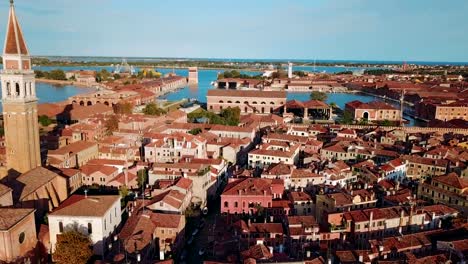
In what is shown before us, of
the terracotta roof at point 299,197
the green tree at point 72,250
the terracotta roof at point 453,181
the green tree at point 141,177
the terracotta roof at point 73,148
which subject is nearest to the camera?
the green tree at point 72,250

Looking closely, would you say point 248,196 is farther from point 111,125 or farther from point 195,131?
point 111,125

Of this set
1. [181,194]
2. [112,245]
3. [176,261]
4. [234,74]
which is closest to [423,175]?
[181,194]

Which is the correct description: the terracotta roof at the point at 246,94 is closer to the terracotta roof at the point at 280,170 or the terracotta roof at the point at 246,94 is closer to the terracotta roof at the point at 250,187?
the terracotta roof at the point at 280,170

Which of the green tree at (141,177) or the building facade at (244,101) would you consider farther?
the building facade at (244,101)

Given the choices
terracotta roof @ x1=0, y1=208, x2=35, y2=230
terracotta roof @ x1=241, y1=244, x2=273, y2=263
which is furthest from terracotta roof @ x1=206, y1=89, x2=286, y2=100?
terracotta roof @ x1=241, y1=244, x2=273, y2=263

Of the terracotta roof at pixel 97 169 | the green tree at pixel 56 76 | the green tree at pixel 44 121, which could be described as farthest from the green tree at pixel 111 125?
the green tree at pixel 56 76

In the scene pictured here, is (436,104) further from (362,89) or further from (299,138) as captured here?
(362,89)

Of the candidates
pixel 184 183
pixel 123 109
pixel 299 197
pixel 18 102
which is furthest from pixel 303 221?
pixel 123 109

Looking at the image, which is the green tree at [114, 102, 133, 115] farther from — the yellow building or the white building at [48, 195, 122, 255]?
the yellow building
